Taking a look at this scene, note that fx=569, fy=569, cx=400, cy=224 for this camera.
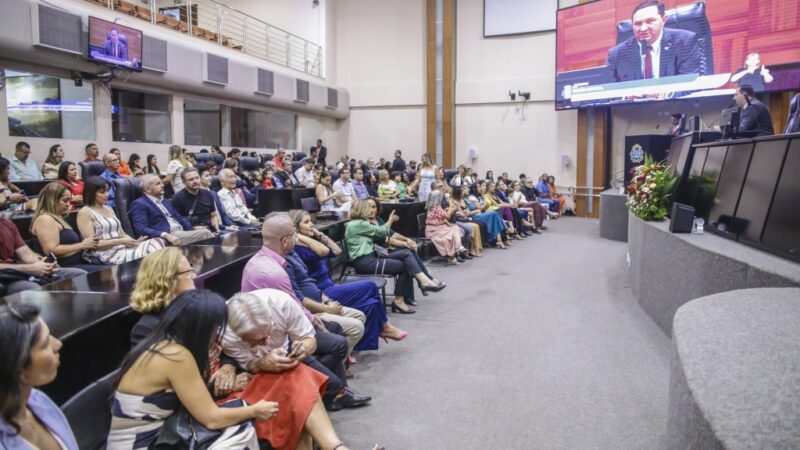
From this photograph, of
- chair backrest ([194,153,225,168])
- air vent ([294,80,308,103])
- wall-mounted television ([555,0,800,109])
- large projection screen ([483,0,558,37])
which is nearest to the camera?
chair backrest ([194,153,225,168])

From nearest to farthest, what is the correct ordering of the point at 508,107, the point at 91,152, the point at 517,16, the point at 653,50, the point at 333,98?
1. the point at 91,152
2. the point at 653,50
3. the point at 517,16
4. the point at 508,107
5. the point at 333,98

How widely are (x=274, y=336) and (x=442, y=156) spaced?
43.7ft

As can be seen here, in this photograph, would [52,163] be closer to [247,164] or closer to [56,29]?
[56,29]

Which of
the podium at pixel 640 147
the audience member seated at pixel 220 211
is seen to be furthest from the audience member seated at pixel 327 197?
the podium at pixel 640 147

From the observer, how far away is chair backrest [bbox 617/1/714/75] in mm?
11078

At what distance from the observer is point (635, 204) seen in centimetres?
589

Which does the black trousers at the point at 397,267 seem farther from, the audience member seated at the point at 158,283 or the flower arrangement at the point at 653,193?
the audience member seated at the point at 158,283

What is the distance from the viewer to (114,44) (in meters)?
8.41

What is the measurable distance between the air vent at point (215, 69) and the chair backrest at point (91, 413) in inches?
372

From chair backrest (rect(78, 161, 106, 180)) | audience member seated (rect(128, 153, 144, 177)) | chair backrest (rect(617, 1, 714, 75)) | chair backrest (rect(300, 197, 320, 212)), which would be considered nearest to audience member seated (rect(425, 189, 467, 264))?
chair backrest (rect(300, 197, 320, 212))

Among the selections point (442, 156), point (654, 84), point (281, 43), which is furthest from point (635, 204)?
point (281, 43)

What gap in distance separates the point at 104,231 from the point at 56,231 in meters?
0.37

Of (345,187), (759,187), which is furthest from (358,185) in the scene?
(759,187)

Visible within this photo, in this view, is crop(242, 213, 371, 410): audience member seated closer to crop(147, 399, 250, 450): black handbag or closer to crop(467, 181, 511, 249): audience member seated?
crop(147, 399, 250, 450): black handbag
